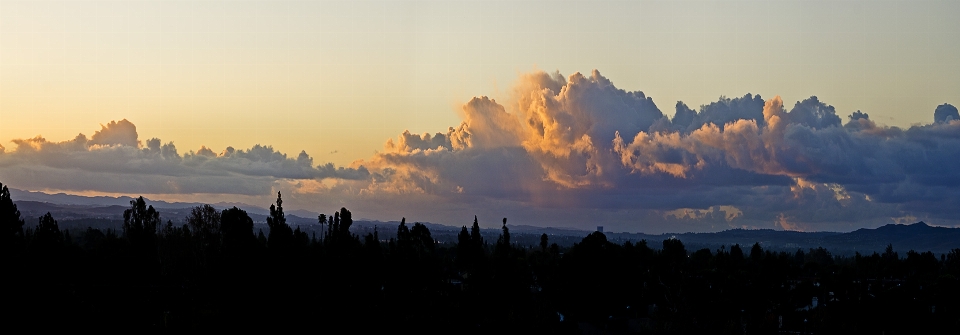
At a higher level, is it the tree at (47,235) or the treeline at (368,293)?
the tree at (47,235)

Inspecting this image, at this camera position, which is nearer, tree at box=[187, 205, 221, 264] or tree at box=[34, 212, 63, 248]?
tree at box=[34, 212, 63, 248]

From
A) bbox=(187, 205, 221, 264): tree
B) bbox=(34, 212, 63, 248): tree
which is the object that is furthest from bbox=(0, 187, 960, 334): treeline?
bbox=(187, 205, 221, 264): tree

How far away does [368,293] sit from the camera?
260 ft

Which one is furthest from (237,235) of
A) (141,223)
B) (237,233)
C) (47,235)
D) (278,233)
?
(47,235)

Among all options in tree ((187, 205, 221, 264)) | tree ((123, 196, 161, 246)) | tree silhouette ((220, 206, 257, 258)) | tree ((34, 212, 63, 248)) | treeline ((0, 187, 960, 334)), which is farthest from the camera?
tree ((187, 205, 221, 264))

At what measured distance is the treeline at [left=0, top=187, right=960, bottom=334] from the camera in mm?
65938

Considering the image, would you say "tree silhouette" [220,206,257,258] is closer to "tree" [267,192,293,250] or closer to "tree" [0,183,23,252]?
"tree" [267,192,293,250]

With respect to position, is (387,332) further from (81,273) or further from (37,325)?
(81,273)

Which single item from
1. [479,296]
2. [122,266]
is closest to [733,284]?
[479,296]

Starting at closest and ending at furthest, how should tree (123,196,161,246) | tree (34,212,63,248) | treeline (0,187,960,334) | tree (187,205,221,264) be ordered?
treeline (0,187,960,334)
tree (34,212,63,248)
tree (123,196,161,246)
tree (187,205,221,264)

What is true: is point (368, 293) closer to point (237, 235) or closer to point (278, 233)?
point (278, 233)

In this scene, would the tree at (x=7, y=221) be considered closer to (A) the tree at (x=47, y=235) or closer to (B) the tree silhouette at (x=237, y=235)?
(A) the tree at (x=47, y=235)

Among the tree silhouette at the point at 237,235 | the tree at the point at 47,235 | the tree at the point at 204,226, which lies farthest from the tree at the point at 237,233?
the tree at the point at 47,235

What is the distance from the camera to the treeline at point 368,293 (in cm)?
6594
